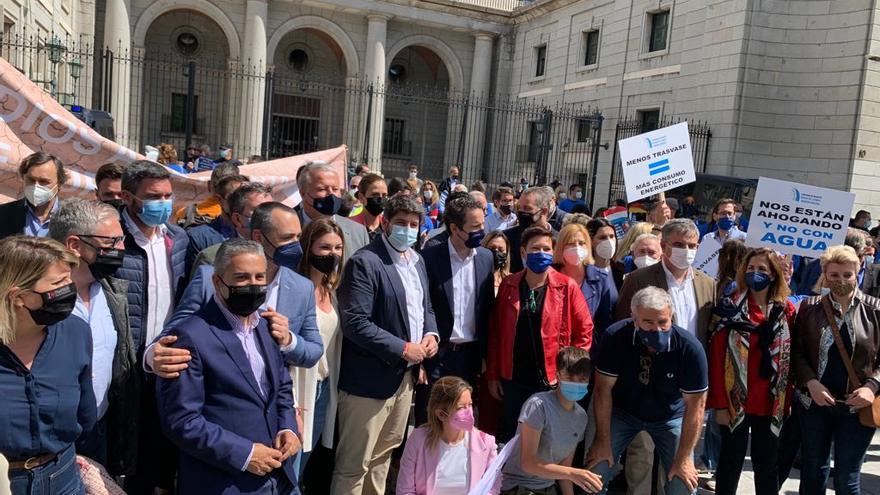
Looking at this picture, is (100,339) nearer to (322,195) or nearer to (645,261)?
(322,195)

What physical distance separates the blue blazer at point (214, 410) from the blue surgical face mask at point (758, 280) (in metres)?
3.18

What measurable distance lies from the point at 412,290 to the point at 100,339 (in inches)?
71.9

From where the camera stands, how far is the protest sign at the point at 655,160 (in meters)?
7.77

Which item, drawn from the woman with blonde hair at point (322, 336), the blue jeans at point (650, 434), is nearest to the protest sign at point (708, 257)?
the blue jeans at point (650, 434)

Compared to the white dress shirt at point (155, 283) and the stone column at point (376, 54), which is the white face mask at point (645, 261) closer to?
the white dress shirt at point (155, 283)

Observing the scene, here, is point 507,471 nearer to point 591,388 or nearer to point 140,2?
point 591,388

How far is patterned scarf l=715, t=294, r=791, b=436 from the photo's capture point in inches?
177

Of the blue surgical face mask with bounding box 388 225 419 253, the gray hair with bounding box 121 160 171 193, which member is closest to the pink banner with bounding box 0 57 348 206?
the gray hair with bounding box 121 160 171 193

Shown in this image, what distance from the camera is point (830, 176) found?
18.8m

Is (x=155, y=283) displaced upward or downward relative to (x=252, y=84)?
Answer: downward

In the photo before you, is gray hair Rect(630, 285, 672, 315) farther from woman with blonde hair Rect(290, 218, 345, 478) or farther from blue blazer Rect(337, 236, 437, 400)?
woman with blonde hair Rect(290, 218, 345, 478)

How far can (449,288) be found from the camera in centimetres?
468

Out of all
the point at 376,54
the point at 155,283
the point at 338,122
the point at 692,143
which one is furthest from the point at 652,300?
the point at 338,122

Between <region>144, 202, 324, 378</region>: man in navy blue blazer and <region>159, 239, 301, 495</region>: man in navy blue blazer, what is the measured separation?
0.14m
